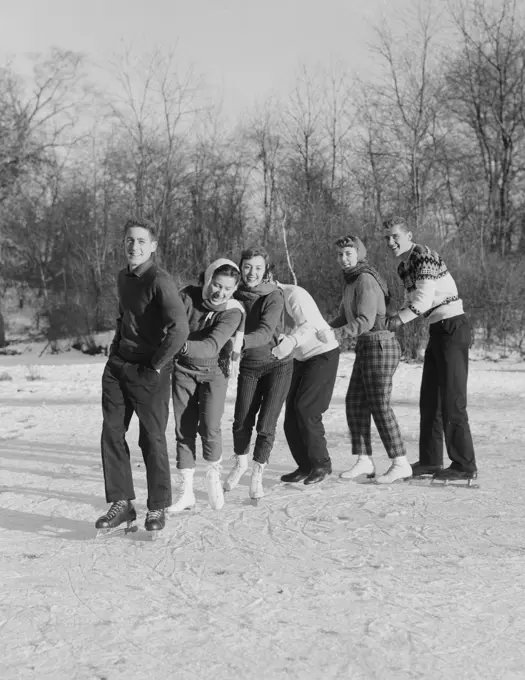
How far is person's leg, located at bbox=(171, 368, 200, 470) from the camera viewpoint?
505cm

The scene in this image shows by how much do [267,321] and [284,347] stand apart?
22 cm

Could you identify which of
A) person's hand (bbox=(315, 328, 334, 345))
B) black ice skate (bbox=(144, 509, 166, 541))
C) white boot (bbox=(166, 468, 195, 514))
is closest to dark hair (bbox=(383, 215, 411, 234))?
person's hand (bbox=(315, 328, 334, 345))

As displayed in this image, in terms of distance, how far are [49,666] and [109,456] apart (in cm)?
189

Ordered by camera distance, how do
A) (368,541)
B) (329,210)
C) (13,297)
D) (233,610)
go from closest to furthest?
1. (233,610)
2. (368,541)
3. (329,210)
4. (13,297)

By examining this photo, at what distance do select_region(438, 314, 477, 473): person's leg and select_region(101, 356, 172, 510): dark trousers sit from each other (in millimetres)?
2257

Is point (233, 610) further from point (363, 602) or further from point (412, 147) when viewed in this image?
point (412, 147)

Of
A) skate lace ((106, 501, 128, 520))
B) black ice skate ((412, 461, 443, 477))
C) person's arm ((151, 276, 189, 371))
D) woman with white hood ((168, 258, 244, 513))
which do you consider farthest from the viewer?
black ice skate ((412, 461, 443, 477))

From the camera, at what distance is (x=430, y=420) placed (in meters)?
5.99

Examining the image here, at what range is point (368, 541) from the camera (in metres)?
4.46

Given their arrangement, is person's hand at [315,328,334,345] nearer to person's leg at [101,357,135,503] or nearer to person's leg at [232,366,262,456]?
person's leg at [232,366,262,456]

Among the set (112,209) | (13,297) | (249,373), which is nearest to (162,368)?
(249,373)

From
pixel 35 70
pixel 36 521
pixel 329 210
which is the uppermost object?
pixel 35 70

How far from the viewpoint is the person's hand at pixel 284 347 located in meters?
5.30

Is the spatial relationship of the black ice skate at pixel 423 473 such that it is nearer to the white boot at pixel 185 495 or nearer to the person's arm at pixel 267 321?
the person's arm at pixel 267 321
